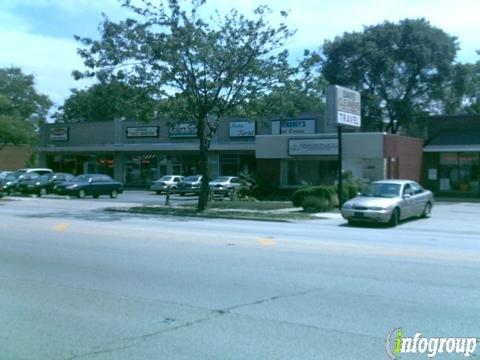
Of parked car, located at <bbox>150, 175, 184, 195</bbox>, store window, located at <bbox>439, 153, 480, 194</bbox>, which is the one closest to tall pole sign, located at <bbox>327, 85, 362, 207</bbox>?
store window, located at <bbox>439, 153, 480, 194</bbox>

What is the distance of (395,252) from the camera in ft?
41.8

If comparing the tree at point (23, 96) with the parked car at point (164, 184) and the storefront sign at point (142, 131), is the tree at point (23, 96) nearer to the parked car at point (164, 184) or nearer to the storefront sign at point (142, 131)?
the storefront sign at point (142, 131)

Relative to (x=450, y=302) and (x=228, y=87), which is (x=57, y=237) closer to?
(x=450, y=302)

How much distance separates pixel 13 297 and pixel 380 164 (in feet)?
94.3

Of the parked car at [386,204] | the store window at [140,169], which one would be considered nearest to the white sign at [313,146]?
the parked car at [386,204]

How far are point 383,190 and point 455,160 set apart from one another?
21002 mm

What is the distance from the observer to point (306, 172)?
38312mm

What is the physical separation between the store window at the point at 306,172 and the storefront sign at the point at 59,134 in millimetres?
27440

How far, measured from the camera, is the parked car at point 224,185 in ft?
130

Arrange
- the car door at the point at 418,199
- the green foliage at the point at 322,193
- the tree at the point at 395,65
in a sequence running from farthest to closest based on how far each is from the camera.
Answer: the tree at the point at 395,65 < the green foliage at the point at 322,193 < the car door at the point at 418,199

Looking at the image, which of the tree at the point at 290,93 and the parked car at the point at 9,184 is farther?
the parked car at the point at 9,184

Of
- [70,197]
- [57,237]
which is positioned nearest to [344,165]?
[70,197]

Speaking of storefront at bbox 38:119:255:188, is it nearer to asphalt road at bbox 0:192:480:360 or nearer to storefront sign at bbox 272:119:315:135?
storefront sign at bbox 272:119:315:135

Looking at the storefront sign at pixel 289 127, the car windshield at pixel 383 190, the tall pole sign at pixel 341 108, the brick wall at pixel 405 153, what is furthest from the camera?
the storefront sign at pixel 289 127
